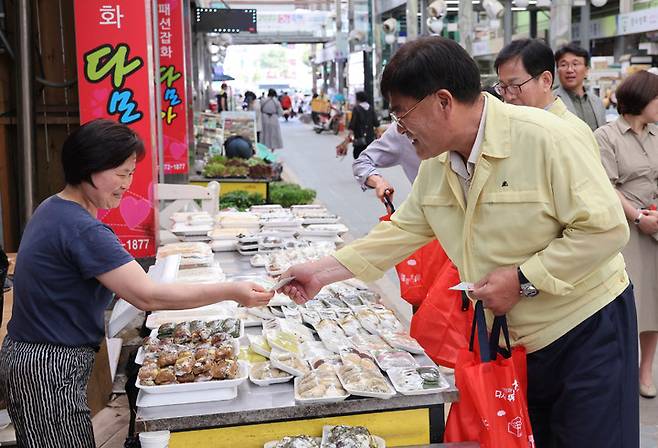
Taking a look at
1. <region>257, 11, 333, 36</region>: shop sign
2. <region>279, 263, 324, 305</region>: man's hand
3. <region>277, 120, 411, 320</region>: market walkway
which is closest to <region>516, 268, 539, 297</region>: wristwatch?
<region>279, 263, 324, 305</region>: man's hand

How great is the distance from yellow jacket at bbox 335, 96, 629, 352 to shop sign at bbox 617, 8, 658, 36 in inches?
775

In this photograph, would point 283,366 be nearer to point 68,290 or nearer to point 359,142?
point 68,290

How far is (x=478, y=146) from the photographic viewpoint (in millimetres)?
2285

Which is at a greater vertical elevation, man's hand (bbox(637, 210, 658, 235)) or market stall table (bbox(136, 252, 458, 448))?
man's hand (bbox(637, 210, 658, 235))

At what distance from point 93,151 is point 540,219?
1.55 meters

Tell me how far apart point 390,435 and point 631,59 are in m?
21.0

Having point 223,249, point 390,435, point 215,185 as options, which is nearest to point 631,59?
point 215,185

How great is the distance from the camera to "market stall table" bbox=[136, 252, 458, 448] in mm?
2615

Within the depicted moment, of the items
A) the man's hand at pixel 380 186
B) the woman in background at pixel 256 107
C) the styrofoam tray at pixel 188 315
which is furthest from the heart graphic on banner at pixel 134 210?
the woman in background at pixel 256 107

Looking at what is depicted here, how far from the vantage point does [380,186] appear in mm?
4578

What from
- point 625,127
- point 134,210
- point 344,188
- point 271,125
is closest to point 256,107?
point 271,125

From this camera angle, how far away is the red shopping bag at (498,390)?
2.35m

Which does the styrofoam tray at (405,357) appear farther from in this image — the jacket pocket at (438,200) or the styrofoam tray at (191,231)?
the styrofoam tray at (191,231)

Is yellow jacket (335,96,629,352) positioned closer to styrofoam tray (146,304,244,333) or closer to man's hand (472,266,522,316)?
man's hand (472,266,522,316)
